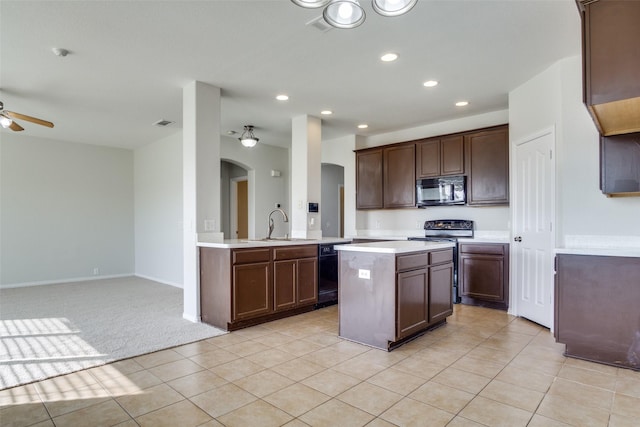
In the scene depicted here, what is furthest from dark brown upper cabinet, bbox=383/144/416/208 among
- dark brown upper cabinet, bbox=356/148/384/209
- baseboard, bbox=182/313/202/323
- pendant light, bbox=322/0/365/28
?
pendant light, bbox=322/0/365/28

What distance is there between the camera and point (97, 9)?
266cm

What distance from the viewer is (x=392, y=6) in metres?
2.02

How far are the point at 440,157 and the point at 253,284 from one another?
129 inches

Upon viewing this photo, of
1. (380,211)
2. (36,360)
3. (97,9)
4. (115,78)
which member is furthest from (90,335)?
(380,211)

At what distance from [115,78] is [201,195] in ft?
4.98

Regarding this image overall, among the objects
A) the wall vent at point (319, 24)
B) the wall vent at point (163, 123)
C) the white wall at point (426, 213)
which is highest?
the wall vent at point (319, 24)

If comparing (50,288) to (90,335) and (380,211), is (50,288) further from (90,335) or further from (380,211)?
(380,211)

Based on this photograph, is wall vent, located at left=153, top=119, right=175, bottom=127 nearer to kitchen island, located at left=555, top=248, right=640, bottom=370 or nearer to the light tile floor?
the light tile floor

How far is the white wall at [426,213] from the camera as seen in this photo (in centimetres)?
521

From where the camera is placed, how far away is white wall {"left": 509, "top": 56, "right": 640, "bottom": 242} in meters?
3.25

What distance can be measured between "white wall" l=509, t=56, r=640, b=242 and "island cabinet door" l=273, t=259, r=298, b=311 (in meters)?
2.78

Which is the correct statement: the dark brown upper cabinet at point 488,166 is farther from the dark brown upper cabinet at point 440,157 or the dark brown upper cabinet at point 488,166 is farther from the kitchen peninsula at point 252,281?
the kitchen peninsula at point 252,281

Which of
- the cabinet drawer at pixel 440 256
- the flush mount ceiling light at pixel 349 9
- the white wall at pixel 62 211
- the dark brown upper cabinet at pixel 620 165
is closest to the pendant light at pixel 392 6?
the flush mount ceiling light at pixel 349 9

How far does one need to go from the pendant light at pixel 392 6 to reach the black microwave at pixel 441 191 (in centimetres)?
356
